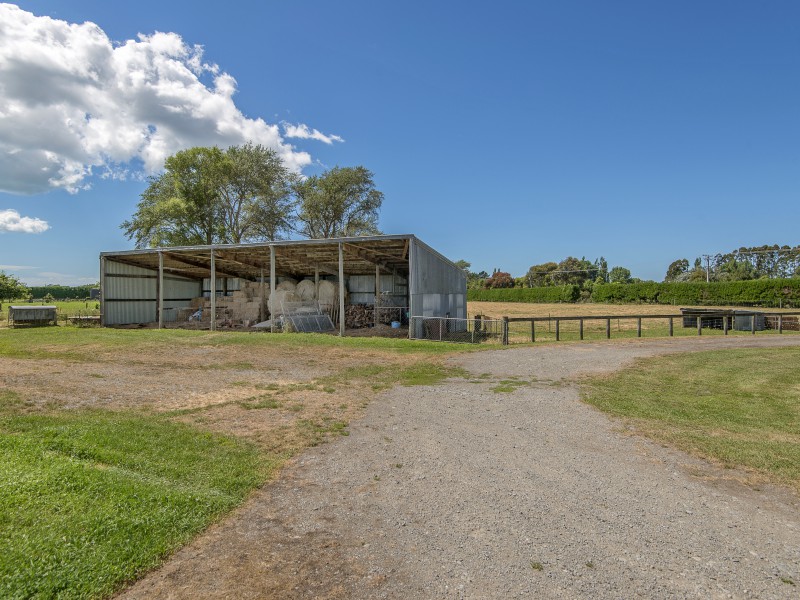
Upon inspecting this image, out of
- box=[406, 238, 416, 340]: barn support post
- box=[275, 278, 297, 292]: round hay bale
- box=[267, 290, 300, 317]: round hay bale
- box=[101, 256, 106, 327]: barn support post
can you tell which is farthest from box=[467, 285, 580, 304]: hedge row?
box=[101, 256, 106, 327]: barn support post

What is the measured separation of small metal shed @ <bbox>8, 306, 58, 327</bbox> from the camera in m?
23.2

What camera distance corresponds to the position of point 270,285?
25.1m

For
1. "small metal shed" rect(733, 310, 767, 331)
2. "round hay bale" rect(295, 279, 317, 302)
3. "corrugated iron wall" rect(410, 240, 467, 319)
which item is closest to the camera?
"corrugated iron wall" rect(410, 240, 467, 319)

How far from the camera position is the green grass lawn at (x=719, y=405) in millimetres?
5113

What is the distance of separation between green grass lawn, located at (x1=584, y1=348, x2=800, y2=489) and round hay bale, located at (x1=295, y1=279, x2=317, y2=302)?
2028 centimetres

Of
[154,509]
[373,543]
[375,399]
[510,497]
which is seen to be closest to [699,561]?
[510,497]

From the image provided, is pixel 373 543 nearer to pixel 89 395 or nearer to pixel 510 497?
pixel 510 497

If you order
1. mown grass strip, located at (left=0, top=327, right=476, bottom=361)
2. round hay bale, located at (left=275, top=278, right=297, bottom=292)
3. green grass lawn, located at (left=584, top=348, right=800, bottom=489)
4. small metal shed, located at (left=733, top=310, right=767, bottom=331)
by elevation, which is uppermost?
round hay bale, located at (left=275, top=278, right=297, bottom=292)

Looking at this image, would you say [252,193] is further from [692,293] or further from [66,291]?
[66,291]

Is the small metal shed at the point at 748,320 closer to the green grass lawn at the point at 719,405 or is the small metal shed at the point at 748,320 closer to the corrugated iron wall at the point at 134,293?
the green grass lawn at the point at 719,405

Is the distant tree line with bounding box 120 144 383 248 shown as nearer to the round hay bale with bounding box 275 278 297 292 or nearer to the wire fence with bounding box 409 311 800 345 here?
the round hay bale with bounding box 275 278 297 292

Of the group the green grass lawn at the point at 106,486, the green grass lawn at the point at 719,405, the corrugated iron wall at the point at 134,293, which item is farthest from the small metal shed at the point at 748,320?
the corrugated iron wall at the point at 134,293

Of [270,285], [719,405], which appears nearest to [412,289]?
[270,285]

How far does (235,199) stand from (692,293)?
4501 cm
